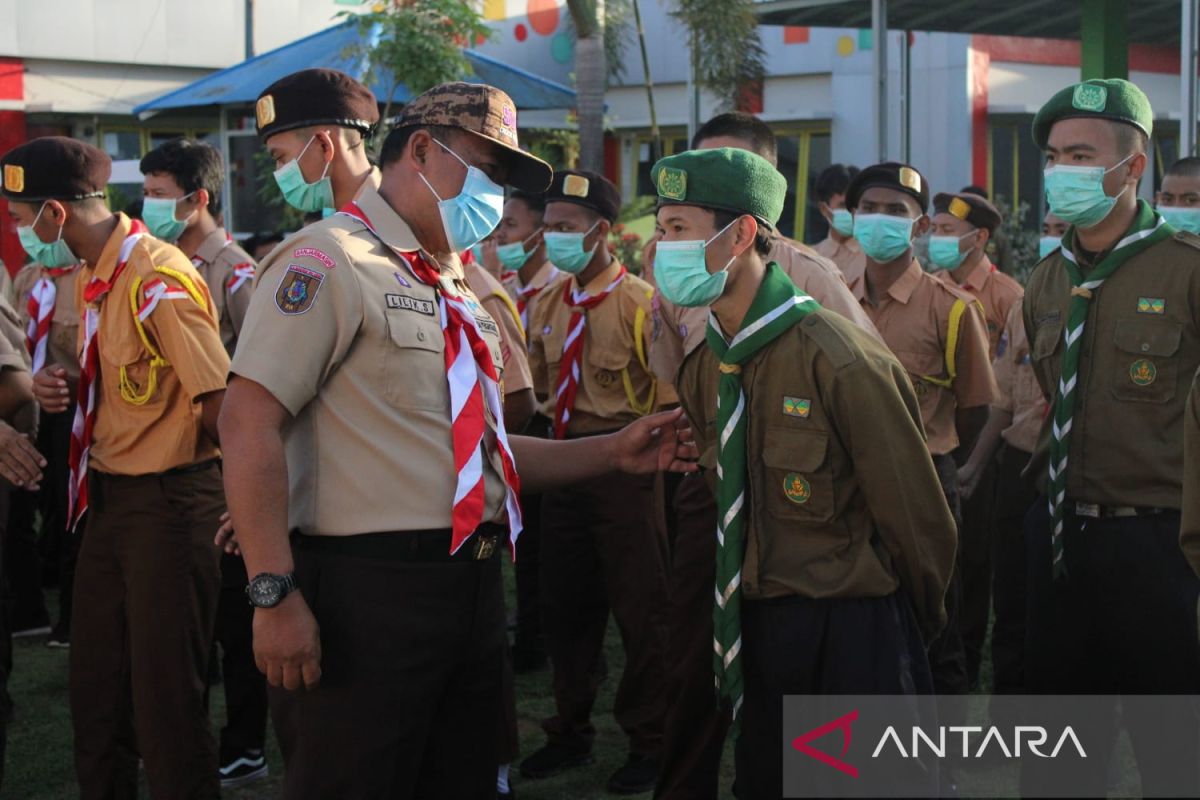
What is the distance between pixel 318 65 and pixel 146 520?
1433 cm

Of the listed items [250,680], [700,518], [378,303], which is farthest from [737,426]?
[250,680]

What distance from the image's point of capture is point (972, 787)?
5.45 m

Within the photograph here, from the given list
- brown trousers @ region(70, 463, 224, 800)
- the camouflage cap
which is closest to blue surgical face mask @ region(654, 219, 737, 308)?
the camouflage cap

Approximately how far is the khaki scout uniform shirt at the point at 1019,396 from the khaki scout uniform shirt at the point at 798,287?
1.61 metres

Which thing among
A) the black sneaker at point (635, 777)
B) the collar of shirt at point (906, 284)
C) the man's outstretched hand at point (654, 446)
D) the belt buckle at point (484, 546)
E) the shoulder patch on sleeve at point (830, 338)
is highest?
the collar of shirt at point (906, 284)

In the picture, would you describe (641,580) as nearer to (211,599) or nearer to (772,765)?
(211,599)

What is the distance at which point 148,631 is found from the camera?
14.7ft

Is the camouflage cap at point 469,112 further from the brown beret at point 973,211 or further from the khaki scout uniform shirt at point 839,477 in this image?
the brown beret at point 973,211

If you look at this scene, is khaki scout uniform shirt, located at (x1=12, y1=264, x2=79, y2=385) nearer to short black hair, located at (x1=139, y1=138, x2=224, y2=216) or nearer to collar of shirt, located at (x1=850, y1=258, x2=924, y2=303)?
short black hair, located at (x1=139, y1=138, x2=224, y2=216)

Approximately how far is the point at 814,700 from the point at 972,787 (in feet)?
7.49

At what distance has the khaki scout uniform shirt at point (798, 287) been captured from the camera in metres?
4.61

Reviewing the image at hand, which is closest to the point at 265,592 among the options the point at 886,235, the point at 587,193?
the point at 886,235

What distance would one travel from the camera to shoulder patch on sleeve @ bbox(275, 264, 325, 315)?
3.12 m

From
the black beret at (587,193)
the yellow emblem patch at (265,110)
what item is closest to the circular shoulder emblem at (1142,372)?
the yellow emblem patch at (265,110)
